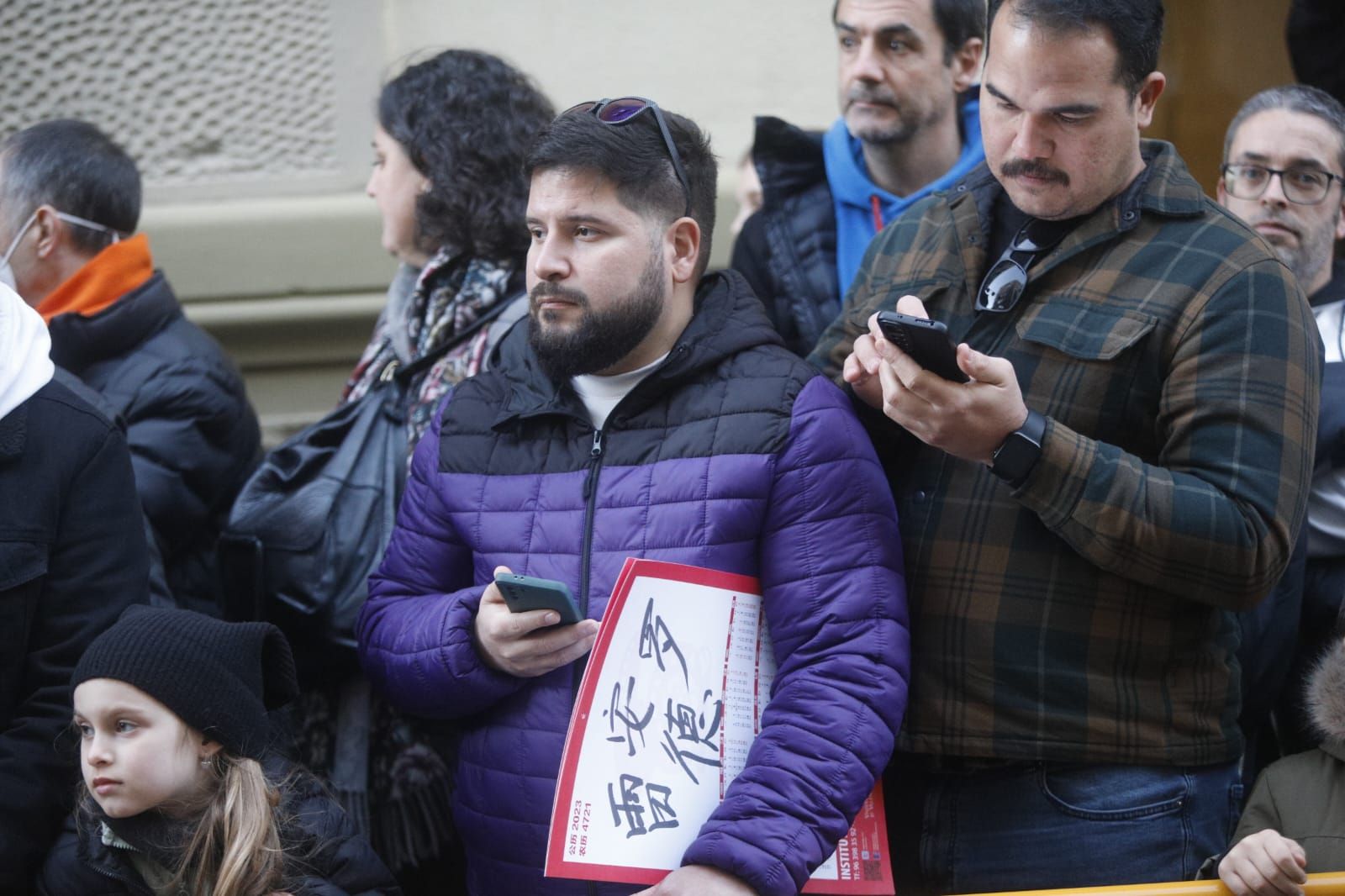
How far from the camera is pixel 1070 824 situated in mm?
2314

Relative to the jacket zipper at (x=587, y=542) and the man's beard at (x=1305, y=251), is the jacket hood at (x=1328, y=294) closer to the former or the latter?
the man's beard at (x=1305, y=251)

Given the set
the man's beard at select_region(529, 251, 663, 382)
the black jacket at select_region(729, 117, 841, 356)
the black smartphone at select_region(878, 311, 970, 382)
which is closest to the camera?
the black smartphone at select_region(878, 311, 970, 382)

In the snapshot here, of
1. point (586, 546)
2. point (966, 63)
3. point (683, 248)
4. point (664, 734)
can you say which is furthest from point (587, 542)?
point (966, 63)

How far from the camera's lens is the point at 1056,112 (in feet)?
7.55

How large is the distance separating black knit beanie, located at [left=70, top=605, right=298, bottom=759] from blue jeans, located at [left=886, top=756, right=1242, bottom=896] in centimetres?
112

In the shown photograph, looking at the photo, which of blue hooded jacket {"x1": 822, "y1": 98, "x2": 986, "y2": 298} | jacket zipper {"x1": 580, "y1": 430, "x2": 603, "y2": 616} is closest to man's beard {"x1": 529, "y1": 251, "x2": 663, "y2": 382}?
jacket zipper {"x1": 580, "y1": 430, "x2": 603, "y2": 616}

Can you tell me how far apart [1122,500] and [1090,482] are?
51 mm

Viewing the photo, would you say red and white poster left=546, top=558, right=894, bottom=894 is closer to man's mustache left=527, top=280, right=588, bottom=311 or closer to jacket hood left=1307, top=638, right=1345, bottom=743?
man's mustache left=527, top=280, right=588, bottom=311

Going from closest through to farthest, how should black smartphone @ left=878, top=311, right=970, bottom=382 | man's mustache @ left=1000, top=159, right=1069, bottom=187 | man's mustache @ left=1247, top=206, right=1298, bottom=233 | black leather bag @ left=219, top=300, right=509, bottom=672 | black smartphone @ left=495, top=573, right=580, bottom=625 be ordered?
black smartphone @ left=878, top=311, right=970, bottom=382, black smartphone @ left=495, top=573, right=580, bottom=625, man's mustache @ left=1000, top=159, right=1069, bottom=187, black leather bag @ left=219, top=300, right=509, bottom=672, man's mustache @ left=1247, top=206, right=1298, bottom=233

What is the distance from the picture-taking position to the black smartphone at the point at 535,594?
2.21 m

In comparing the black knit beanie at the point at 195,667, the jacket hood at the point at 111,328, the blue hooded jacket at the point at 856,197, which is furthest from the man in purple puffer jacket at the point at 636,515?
the jacket hood at the point at 111,328

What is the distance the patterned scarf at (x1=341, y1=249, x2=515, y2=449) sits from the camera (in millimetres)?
3107

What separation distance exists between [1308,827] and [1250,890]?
0.99ft

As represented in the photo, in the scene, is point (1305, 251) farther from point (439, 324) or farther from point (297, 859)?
point (297, 859)
